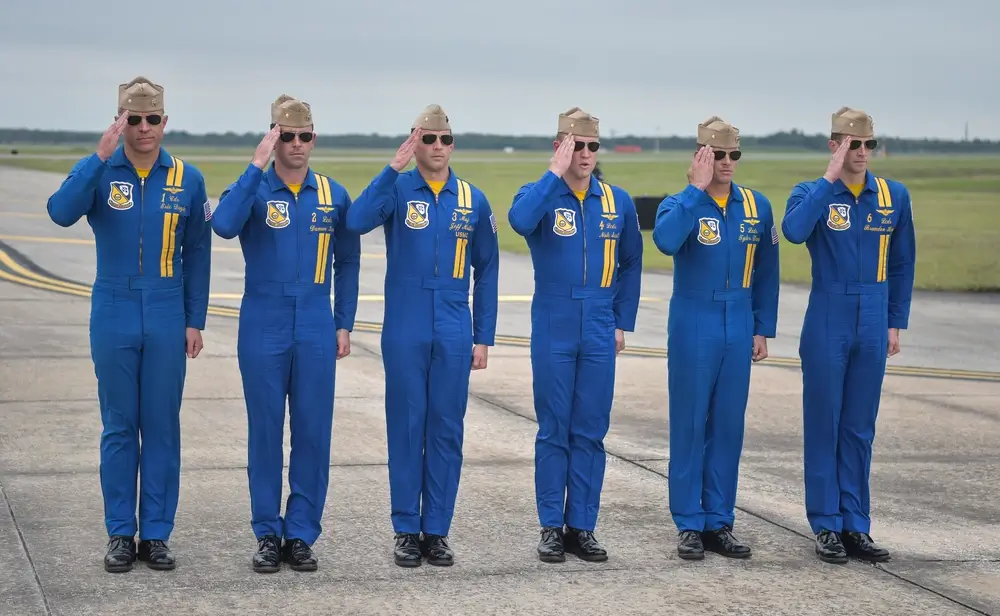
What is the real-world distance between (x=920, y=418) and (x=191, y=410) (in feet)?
18.9

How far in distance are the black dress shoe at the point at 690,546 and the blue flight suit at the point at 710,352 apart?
0.14ft

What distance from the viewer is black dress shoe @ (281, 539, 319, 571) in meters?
6.34

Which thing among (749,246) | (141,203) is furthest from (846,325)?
(141,203)

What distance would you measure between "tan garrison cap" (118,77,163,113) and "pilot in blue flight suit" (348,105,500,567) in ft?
3.40

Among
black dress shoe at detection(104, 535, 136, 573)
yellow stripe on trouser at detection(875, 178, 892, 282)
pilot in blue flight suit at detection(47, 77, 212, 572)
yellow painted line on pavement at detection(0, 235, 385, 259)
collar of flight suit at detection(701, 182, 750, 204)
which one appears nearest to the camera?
black dress shoe at detection(104, 535, 136, 573)

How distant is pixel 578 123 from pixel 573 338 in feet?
3.46

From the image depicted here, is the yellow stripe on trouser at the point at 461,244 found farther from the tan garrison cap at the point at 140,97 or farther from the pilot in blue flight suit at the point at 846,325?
the pilot in blue flight suit at the point at 846,325

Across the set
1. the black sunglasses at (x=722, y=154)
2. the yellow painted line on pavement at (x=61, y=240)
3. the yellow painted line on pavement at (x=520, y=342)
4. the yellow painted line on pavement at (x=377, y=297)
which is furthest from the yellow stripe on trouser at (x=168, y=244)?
the yellow painted line on pavement at (x=61, y=240)

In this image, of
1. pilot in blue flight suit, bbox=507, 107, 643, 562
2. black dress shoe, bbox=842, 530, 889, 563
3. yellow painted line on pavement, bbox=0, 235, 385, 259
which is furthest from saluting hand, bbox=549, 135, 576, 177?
yellow painted line on pavement, bbox=0, 235, 385, 259

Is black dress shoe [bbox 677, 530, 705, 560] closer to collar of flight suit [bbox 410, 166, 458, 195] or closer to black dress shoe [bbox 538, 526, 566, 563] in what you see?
black dress shoe [bbox 538, 526, 566, 563]

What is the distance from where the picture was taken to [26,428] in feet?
31.0

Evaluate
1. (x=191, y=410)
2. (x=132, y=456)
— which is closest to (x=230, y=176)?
(x=191, y=410)

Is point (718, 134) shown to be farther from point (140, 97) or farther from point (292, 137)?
point (140, 97)

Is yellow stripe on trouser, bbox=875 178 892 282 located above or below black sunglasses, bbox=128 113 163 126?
below
